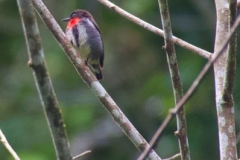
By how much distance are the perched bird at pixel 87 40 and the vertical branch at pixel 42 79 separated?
3184mm

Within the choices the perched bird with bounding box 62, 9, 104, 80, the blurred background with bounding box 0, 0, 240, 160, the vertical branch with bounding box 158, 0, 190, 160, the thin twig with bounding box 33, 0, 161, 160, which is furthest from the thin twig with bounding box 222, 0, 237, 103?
the blurred background with bounding box 0, 0, 240, 160

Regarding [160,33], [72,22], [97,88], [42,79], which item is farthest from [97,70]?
[42,79]

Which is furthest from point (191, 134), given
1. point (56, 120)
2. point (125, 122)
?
point (56, 120)

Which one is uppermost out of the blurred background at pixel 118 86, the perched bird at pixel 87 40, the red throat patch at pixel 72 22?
the red throat patch at pixel 72 22

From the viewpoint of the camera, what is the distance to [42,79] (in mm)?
2455

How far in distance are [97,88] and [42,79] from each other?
46.3 inches

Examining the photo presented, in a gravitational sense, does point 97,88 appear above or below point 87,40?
below

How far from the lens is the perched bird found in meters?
5.73

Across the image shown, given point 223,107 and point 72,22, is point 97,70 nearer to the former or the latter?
point 72,22

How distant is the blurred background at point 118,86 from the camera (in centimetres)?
971

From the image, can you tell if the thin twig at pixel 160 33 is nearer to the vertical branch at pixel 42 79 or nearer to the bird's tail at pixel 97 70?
the vertical branch at pixel 42 79

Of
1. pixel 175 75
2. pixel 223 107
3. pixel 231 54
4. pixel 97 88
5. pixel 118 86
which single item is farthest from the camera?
pixel 118 86

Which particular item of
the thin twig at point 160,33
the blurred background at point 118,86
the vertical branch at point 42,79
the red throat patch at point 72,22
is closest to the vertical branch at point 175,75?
the thin twig at point 160,33

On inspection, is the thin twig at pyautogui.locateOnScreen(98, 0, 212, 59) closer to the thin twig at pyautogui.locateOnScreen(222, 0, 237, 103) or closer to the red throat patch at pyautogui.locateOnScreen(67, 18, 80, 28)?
the thin twig at pyautogui.locateOnScreen(222, 0, 237, 103)
